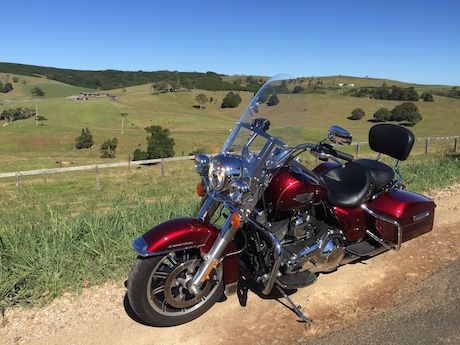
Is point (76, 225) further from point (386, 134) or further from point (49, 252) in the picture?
point (386, 134)

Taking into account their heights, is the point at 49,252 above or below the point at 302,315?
above

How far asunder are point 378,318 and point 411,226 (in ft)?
3.97

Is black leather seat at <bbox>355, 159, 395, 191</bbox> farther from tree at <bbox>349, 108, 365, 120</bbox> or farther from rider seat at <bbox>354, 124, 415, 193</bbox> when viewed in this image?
tree at <bbox>349, 108, 365, 120</bbox>

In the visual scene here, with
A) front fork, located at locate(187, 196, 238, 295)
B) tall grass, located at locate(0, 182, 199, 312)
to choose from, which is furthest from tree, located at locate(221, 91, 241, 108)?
front fork, located at locate(187, 196, 238, 295)

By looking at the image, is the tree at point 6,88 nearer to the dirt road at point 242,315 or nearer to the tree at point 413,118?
the tree at point 413,118

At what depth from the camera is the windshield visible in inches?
133

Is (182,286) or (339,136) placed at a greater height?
(339,136)

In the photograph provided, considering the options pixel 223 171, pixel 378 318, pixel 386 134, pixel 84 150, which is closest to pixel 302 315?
pixel 378 318

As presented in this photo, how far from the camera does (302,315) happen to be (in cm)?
347

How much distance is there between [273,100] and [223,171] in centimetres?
92

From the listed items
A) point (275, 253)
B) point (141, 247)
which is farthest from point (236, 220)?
point (141, 247)

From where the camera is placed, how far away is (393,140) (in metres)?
4.26

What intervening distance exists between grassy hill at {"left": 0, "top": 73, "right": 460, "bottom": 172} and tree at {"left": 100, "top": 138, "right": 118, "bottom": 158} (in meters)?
0.91

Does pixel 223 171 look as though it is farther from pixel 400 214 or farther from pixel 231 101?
pixel 231 101
